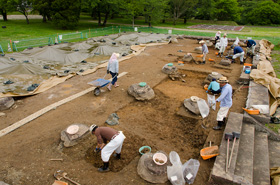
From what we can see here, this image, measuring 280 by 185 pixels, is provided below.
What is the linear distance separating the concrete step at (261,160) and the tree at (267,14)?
52.0 meters

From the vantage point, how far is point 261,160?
187 inches

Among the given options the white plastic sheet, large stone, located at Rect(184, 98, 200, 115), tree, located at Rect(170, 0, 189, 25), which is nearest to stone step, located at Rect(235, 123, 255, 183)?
the white plastic sheet

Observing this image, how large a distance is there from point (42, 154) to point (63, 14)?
84.1 ft

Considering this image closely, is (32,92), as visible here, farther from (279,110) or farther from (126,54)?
(279,110)

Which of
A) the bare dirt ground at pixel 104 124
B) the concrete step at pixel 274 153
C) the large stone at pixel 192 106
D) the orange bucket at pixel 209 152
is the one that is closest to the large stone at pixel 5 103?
the bare dirt ground at pixel 104 124

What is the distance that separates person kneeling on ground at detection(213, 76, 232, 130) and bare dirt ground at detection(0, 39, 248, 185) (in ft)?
1.41

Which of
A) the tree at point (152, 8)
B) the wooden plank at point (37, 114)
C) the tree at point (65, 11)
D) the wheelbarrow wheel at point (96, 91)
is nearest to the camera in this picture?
the wooden plank at point (37, 114)

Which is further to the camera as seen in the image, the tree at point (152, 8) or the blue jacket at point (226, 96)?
the tree at point (152, 8)

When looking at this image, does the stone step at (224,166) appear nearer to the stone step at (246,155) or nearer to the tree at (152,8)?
the stone step at (246,155)

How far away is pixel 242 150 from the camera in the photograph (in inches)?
188

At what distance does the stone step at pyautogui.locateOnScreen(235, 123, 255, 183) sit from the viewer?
4097 mm

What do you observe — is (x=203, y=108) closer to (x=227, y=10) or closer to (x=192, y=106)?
(x=192, y=106)

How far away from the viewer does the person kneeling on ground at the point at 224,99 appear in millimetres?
5355

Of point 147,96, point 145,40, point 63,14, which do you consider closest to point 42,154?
point 147,96
